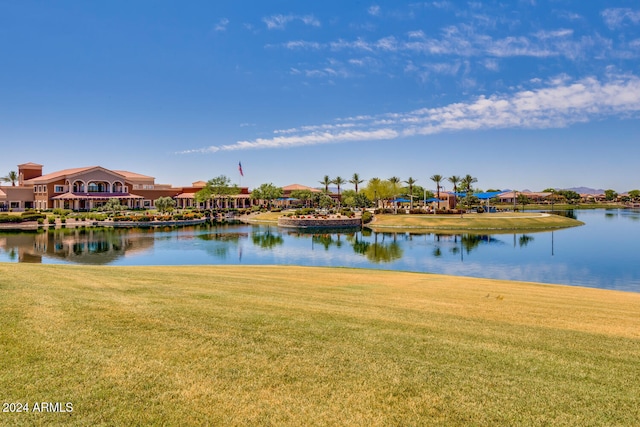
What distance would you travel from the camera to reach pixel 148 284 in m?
12.2

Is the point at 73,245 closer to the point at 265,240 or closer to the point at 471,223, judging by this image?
the point at 265,240

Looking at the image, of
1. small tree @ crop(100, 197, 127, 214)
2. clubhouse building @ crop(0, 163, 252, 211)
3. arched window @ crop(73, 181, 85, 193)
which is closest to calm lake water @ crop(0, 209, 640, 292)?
small tree @ crop(100, 197, 127, 214)

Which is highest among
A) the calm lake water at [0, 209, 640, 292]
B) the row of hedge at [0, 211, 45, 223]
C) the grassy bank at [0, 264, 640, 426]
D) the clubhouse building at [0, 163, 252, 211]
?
the clubhouse building at [0, 163, 252, 211]

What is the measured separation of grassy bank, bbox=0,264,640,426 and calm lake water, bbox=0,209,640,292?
61.5 ft

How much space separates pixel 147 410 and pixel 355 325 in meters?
4.55

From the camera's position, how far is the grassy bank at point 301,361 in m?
4.89

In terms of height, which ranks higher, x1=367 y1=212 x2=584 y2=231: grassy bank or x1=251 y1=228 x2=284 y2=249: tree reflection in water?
x1=367 y1=212 x2=584 y2=231: grassy bank

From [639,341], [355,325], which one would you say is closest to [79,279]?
[355,325]

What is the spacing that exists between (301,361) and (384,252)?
33356mm

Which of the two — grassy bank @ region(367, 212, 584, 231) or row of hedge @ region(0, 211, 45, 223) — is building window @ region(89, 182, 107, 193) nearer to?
row of hedge @ region(0, 211, 45, 223)

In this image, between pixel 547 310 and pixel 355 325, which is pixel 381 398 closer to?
pixel 355 325

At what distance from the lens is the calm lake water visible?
28.1 metres

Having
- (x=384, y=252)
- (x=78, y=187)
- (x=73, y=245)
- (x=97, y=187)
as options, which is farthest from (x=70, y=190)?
(x=384, y=252)

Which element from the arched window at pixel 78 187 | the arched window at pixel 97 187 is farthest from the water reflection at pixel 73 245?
the arched window at pixel 97 187
